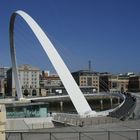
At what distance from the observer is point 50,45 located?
176 ft

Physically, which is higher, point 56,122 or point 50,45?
point 50,45

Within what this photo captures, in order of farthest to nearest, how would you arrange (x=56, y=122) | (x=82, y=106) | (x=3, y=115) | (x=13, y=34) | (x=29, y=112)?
(x=13, y=34)
(x=29, y=112)
(x=56, y=122)
(x=82, y=106)
(x=3, y=115)

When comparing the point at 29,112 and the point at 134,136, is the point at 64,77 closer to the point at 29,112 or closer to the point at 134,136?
the point at 29,112

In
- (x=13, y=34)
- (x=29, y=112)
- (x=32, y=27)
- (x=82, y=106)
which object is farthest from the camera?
(x=13, y=34)

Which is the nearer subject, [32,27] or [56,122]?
[56,122]

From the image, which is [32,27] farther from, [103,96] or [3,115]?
[103,96]

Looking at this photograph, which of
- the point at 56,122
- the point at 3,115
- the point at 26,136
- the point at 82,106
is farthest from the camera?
the point at 56,122

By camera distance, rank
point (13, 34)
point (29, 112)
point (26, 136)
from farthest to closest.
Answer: point (13, 34) → point (29, 112) → point (26, 136)

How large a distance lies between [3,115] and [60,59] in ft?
137

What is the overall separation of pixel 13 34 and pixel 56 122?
38.5 meters

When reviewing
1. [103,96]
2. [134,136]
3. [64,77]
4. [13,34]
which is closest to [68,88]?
[64,77]

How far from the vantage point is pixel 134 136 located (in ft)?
48.8

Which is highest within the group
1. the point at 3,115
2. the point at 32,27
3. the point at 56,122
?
the point at 32,27

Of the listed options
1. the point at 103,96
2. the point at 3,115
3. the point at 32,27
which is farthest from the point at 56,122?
the point at 103,96
